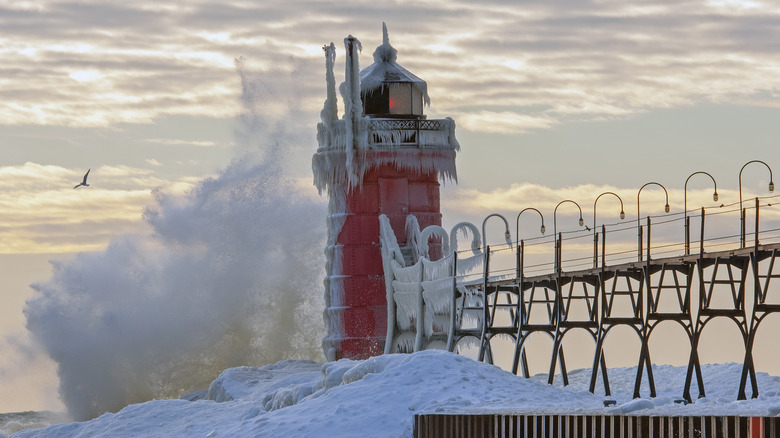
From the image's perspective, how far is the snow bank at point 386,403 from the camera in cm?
3394

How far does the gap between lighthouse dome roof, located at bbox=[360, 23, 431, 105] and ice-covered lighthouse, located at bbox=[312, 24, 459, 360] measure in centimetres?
5

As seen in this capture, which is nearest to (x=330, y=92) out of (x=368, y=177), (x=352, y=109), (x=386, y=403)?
(x=352, y=109)

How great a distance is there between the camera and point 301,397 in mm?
42031

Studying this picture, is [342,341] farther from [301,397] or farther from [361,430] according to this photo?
[361,430]

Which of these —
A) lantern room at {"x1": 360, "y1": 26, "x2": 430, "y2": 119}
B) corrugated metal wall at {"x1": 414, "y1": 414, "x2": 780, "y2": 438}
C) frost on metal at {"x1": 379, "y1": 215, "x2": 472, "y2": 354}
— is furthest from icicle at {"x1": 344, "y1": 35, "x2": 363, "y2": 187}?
corrugated metal wall at {"x1": 414, "y1": 414, "x2": 780, "y2": 438}

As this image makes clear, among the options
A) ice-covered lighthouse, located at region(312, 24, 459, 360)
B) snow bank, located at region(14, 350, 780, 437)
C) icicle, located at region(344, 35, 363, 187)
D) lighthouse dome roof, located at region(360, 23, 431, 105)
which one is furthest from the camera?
lighthouse dome roof, located at region(360, 23, 431, 105)

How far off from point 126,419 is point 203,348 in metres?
16.6

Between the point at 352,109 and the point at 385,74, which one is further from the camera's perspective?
the point at 385,74

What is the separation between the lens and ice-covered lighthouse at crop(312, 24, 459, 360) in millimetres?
56344

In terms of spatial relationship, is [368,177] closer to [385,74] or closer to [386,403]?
[385,74]

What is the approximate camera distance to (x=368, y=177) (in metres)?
56.8

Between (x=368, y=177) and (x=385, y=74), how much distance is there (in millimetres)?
3927

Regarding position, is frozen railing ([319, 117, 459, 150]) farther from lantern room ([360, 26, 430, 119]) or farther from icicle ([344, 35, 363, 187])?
lantern room ([360, 26, 430, 119])

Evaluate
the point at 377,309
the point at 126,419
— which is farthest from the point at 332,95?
the point at 126,419
